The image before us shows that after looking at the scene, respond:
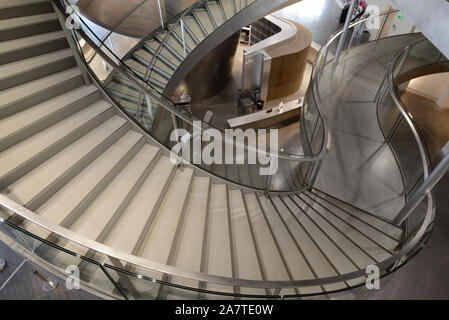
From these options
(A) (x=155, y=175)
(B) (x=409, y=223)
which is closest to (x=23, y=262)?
(A) (x=155, y=175)

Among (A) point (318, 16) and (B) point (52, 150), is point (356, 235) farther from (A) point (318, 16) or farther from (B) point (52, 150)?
(A) point (318, 16)

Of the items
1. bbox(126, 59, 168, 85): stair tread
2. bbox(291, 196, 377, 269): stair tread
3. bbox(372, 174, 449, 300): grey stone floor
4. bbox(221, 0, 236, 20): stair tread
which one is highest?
bbox(221, 0, 236, 20): stair tread

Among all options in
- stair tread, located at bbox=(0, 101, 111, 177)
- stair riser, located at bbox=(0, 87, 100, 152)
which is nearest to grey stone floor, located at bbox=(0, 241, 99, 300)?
stair tread, located at bbox=(0, 101, 111, 177)

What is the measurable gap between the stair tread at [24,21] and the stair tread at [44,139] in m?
1.31

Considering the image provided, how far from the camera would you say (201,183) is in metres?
4.07

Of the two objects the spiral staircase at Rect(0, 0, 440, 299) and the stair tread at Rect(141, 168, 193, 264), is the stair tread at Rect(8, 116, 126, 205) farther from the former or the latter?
the stair tread at Rect(141, 168, 193, 264)

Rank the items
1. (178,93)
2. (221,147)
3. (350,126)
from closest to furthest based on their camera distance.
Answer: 1. (221,147)
2. (350,126)
3. (178,93)

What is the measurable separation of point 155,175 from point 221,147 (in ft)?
4.53

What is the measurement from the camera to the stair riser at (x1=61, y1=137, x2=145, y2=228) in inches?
105

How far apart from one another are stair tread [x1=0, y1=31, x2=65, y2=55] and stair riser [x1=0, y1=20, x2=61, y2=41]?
5cm

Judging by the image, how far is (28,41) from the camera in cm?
345

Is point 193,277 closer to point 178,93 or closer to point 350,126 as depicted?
point 350,126

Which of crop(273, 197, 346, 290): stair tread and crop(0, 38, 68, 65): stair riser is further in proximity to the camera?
crop(273, 197, 346, 290): stair tread

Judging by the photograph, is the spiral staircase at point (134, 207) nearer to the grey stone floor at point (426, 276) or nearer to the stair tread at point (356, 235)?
the stair tread at point (356, 235)
